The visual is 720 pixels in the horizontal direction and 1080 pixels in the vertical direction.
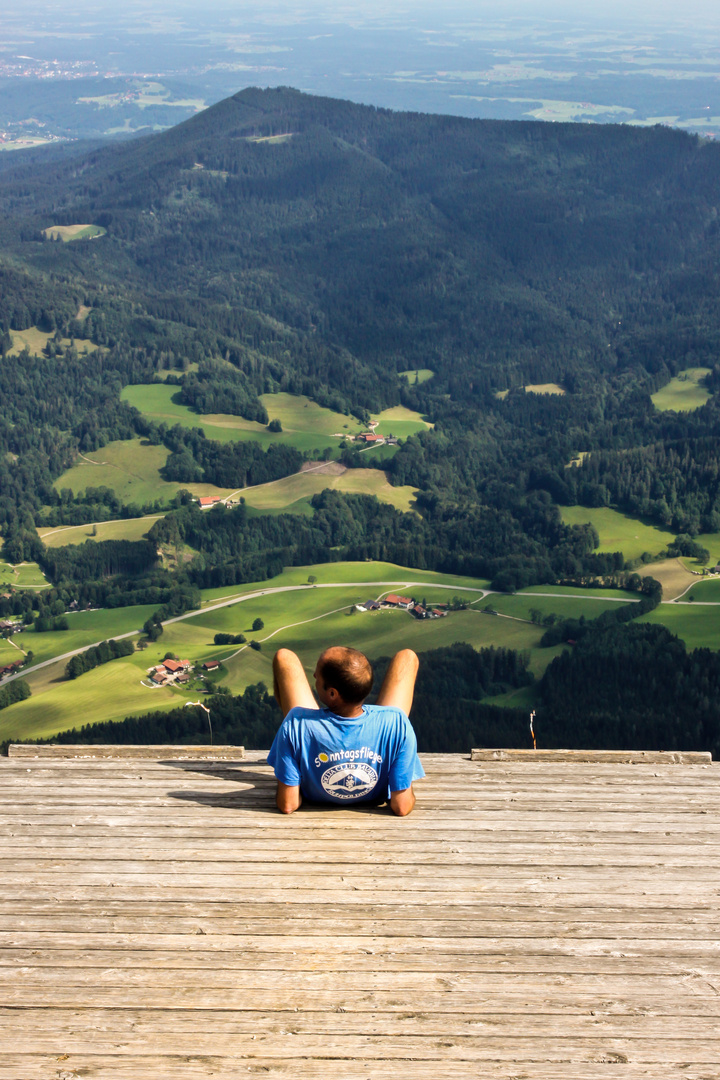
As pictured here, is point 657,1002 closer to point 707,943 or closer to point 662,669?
point 707,943

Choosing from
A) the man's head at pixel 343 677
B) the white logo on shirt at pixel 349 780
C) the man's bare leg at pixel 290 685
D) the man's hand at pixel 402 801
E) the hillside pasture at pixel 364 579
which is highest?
the man's head at pixel 343 677

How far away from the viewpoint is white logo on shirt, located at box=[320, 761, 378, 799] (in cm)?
1208

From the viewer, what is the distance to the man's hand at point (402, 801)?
1230 centimetres

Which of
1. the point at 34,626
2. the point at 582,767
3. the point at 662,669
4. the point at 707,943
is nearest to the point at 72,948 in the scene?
the point at 707,943

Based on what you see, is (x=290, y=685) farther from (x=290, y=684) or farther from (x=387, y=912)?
(x=387, y=912)

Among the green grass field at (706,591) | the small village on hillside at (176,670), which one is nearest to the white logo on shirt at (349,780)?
the small village on hillside at (176,670)

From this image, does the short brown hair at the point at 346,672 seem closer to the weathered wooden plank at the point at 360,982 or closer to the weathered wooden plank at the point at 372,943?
the weathered wooden plank at the point at 372,943

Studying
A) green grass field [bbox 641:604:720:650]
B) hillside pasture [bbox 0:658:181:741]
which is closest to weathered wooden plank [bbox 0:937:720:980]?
hillside pasture [bbox 0:658:181:741]

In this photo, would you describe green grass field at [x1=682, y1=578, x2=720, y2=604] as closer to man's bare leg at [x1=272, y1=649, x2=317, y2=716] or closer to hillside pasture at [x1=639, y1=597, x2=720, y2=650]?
hillside pasture at [x1=639, y1=597, x2=720, y2=650]

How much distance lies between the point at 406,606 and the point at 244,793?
499 ft

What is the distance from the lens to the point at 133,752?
15.0 metres

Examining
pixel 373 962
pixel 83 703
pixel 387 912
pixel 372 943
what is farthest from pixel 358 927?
pixel 83 703

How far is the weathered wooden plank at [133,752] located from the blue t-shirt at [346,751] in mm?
2721

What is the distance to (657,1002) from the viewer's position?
30.0 feet
